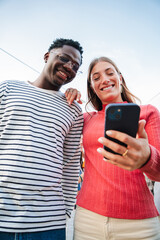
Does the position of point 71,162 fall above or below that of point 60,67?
below

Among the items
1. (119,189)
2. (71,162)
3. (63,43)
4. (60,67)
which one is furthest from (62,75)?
(119,189)

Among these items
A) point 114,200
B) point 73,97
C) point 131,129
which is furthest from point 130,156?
point 73,97

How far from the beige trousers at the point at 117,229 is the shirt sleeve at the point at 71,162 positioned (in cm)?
27

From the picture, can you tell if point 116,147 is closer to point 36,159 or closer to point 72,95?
point 36,159

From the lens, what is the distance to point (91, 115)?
5.03 feet

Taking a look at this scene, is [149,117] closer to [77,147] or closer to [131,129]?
[131,129]

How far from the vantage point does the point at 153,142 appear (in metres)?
0.95

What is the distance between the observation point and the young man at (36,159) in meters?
0.83

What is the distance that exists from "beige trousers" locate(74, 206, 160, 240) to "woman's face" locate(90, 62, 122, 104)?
100 centimetres

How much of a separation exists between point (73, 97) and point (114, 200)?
0.94 metres

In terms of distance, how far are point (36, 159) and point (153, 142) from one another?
0.79m

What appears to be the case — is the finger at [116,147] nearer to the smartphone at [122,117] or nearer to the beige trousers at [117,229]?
the smartphone at [122,117]

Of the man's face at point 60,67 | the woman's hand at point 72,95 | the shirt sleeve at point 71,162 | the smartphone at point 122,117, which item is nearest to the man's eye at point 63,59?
the man's face at point 60,67

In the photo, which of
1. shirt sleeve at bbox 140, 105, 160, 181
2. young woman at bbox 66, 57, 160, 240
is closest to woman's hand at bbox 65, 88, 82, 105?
young woman at bbox 66, 57, 160, 240
